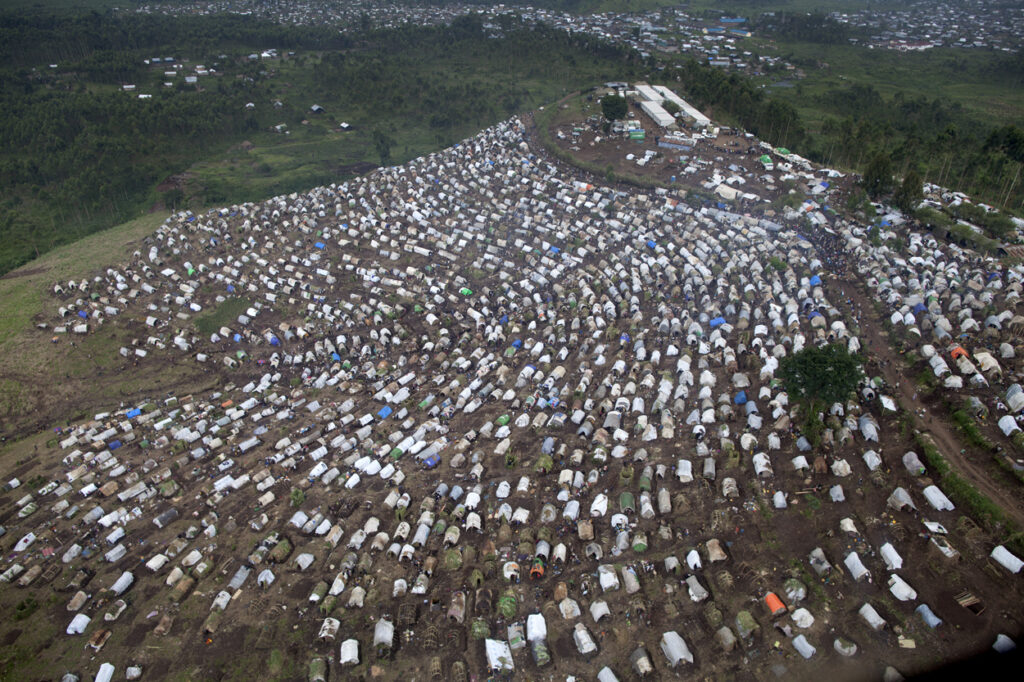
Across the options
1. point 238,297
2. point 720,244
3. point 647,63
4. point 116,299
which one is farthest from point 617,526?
point 647,63

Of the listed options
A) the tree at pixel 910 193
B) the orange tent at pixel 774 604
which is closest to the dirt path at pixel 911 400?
the orange tent at pixel 774 604

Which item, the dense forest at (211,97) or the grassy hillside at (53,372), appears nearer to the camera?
the grassy hillside at (53,372)

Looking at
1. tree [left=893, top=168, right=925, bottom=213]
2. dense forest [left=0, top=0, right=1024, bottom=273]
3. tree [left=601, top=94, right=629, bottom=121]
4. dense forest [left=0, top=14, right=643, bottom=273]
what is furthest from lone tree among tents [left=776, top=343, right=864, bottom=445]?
dense forest [left=0, top=14, right=643, bottom=273]

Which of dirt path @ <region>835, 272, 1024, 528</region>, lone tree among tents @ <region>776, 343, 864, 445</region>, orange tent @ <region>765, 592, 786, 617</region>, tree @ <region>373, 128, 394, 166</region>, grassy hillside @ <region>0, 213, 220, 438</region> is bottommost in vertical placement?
grassy hillside @ <region>0, 213, 220, 438</region>

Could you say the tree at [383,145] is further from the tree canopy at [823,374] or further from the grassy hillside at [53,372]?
the tree canopy at [823,374]

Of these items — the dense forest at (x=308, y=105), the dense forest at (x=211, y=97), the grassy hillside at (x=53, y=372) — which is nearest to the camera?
the grassy hillside at (x=53, y=372)

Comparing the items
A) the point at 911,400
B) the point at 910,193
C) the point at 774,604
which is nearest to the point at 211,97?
the point at 910,193

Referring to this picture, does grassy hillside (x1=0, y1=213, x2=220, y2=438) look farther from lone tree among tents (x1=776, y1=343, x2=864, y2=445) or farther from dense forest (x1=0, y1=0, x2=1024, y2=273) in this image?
lone tree among tents (x1=776, y1=343, x2=864, y2=445)
